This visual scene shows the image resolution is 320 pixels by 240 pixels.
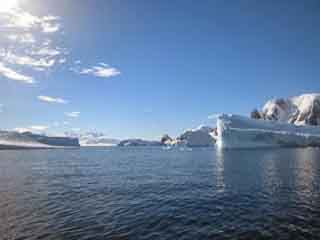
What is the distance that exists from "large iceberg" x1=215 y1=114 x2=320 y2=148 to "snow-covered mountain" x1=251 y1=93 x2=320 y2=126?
3457cm

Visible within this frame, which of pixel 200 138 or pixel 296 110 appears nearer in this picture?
pixel 296 110

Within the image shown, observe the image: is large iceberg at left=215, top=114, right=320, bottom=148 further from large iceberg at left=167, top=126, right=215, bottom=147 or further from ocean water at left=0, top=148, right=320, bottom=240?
ocean water at left=0, top=148, right=320, bottom=240

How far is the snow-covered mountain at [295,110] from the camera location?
13750cm

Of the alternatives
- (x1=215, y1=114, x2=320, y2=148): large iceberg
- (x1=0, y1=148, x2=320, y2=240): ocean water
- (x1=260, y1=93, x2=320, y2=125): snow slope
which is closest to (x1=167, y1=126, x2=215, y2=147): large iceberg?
(x1=260, y1=93, x2=320, y2=125): snow slope

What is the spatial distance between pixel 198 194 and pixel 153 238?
10.1 metres

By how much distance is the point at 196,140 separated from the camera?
15912 cm

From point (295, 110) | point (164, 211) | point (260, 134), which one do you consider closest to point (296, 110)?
point (295, 110)

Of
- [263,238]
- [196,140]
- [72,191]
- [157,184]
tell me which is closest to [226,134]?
[196,140]

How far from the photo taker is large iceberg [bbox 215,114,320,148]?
3743 inches

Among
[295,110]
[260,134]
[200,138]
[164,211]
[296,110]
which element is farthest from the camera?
[200,138]

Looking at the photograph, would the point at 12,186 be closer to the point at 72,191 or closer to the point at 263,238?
the point at 72,191

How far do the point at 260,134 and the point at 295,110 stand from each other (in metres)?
77.3

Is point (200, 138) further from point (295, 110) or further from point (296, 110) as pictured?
point (296, 110)

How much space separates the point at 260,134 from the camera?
320 ft
